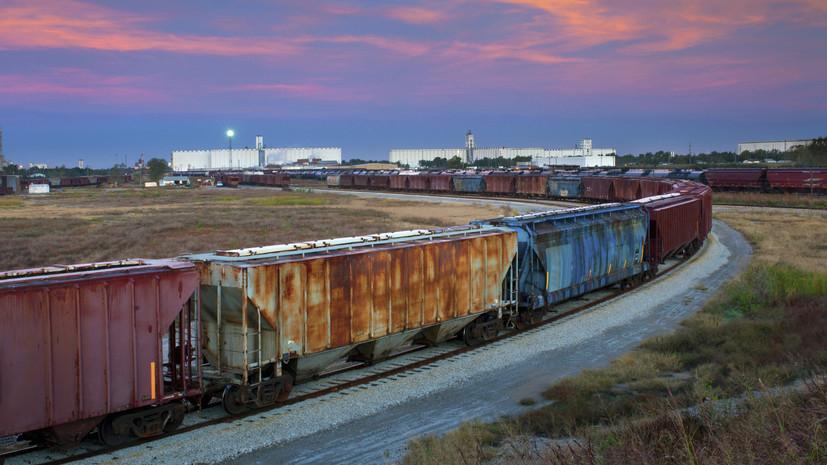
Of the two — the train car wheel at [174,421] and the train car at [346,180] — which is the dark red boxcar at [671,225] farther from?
the train car at [346,180]

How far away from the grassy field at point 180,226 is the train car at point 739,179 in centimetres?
3081

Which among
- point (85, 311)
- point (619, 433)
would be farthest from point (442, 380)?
point (85, 311)

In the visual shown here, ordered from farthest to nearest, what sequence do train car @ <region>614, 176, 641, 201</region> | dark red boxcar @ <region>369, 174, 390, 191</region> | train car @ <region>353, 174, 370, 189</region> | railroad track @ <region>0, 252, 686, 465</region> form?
train car @ <region>353, 174, 370, 189</region> → dark red boxcar @ <region>369, 174, 390, 191</region> → train car @ <region>614, 176, 641, 201</region> → railroad track @ <region>0, 252, 686, 465</region>

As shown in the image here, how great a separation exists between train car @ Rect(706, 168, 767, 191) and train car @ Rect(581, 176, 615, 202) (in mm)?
16964

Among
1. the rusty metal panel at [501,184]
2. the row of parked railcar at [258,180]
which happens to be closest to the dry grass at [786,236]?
the rusty metal panel at [501,184]

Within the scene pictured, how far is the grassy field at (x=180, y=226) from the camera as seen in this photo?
3784cm

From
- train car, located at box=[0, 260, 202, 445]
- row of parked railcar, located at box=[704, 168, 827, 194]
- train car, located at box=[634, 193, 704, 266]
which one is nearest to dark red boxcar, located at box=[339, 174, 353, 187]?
row of parked railcar, located at box=[704, 168, 827, 194]

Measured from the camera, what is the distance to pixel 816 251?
36094 mm

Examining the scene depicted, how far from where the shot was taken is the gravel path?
1203 centimetres

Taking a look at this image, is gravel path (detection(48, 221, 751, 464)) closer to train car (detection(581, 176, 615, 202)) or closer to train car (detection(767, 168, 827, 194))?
train car (detection(581, 176, 615, 202))

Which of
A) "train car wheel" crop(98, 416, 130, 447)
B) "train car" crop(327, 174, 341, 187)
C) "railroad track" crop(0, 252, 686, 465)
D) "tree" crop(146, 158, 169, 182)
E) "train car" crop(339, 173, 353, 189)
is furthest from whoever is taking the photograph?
"tree" crop(146, 158, 169, 182)

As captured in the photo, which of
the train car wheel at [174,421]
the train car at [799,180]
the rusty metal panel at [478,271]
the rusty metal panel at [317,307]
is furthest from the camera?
the train car at [799,180]

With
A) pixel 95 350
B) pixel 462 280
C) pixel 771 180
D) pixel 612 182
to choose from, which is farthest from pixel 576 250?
pixel 771 180

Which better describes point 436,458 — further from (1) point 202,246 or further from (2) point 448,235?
(1) point 202,246
